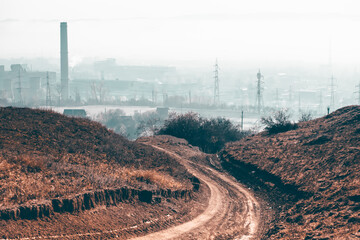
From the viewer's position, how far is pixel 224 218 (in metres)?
24.8

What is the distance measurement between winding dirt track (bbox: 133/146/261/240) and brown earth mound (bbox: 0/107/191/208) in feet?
7.84

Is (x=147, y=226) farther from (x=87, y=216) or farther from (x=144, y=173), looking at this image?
(x=144, y=173)

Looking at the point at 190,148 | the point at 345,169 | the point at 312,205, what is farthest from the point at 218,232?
the point at 190,148

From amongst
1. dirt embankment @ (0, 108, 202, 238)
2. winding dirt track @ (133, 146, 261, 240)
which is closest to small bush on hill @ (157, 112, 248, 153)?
dirt embankment @ (0, 108, 202, 238)

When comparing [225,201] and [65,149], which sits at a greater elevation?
[65,149]

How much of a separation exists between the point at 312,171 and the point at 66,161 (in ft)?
48.6

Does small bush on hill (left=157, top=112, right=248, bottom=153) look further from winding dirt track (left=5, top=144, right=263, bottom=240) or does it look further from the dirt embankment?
winding dirt track (left=5, top=144, right=263, bottom=240)

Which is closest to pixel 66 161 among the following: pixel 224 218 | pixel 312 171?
pixel 224 218

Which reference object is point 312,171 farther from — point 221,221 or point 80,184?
point 80,184

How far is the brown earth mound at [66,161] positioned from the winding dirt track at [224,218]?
239cm

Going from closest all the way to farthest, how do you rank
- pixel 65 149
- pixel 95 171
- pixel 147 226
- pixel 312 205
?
pixel 147 226 → pixel 312 205 → pixel 95 171 → pixel 65 149

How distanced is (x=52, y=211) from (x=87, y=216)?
1.58 meters

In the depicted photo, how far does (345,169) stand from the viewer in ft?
90.9

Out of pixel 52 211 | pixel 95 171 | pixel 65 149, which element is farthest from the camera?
pixel 65 149
